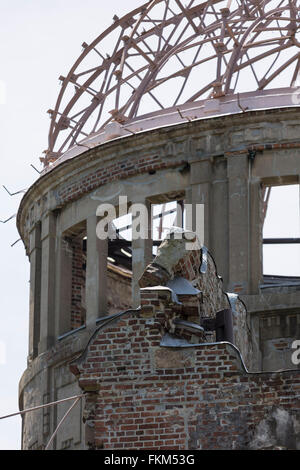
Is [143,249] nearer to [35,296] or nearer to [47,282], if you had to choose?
[47,282]

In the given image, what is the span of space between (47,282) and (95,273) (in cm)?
160

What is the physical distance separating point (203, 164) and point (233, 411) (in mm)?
13064

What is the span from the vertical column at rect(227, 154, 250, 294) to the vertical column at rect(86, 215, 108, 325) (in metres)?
2.92

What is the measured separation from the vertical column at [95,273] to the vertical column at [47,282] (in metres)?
1.30

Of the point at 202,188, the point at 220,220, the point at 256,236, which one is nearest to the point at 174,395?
the point at 256,236

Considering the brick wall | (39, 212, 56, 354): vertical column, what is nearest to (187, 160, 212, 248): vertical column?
(39, 212, 56, 354): vertical column

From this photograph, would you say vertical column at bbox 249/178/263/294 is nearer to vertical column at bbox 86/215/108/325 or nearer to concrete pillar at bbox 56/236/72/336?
vertical column at bbox 86/215/108/325

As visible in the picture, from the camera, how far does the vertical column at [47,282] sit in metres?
31.7

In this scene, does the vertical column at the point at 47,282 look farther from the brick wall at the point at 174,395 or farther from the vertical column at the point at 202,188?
the brick wall at the point at 174,395

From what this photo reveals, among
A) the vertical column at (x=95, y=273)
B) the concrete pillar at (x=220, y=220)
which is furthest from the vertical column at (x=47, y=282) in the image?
the concrete pillar at (x=220, y=220)

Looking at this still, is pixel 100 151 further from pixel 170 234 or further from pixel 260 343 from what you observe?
pixel 170 234

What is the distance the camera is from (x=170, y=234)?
18656 millimetres

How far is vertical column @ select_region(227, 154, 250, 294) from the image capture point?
94.7ft
